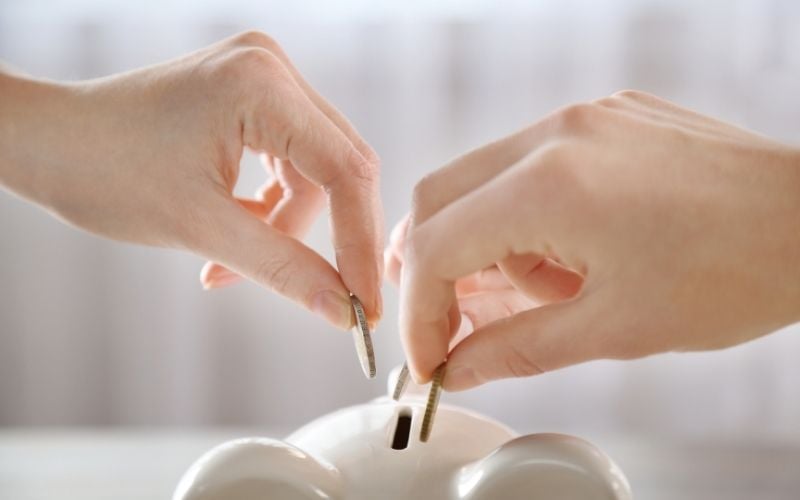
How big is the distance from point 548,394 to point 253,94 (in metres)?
1.18

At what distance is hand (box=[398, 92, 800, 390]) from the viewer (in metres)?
0.60

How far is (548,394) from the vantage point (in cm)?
180

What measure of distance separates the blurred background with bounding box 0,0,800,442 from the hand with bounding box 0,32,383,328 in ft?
2.95

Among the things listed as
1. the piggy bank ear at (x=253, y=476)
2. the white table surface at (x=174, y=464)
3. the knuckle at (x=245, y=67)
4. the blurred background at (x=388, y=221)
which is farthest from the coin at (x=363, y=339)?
the blurred background at (x=388, y=221)

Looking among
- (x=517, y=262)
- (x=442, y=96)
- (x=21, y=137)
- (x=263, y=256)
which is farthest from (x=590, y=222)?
(x=442, y=96)

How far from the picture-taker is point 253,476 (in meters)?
0.62

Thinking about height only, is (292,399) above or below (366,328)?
below

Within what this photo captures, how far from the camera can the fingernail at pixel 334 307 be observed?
0.75m

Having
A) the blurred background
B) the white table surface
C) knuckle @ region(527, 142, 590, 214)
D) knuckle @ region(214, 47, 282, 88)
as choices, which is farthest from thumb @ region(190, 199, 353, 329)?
the blurred background

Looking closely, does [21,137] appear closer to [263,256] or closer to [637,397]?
[263,256]

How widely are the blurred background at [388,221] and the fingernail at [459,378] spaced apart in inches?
42.7

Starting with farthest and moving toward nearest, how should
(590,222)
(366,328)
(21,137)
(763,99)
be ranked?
1. (763,99)
2. (21,137)
3. (366,328)
4. (590,222)

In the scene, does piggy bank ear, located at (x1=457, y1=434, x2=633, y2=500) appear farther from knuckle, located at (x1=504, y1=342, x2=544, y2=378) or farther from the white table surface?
the white table surface

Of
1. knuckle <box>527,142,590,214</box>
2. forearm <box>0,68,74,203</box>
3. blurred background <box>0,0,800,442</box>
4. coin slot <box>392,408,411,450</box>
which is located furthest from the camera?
blurred background <box>0,0,800,442</box>
